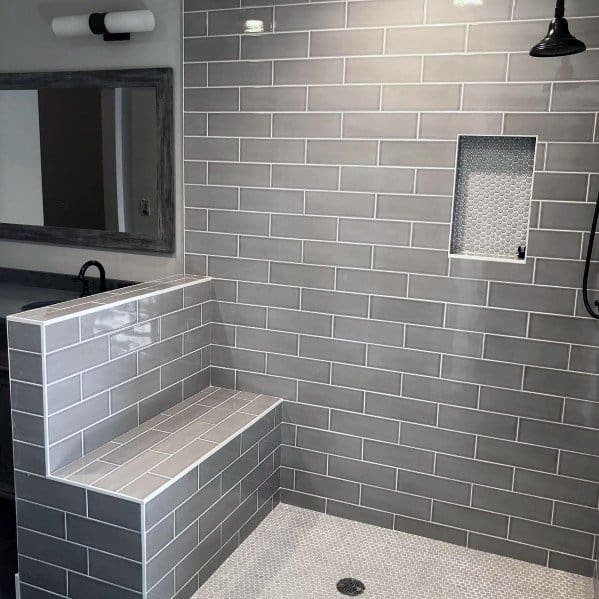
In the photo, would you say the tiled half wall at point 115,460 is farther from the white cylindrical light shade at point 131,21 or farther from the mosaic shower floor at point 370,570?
the white cylindrical light shade at point 131,21

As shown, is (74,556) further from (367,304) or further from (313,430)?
(367,304)

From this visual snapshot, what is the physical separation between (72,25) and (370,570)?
2566mm

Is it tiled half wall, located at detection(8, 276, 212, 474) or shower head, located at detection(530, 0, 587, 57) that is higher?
shower head, located at detection(530, 0, 587, 57)

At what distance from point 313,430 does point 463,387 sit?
676mm

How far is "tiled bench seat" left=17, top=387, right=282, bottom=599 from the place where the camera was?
1.90 metres

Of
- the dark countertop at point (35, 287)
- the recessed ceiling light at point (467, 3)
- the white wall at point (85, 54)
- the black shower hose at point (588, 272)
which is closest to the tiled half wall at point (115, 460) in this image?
the white wall at point (85, 54)

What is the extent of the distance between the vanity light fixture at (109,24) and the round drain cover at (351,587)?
91.7 inches

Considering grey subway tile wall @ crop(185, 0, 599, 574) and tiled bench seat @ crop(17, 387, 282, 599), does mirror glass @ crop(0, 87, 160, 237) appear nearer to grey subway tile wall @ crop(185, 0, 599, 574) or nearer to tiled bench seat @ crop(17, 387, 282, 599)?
grey subway tile wall @ crop(185, 0, 599, 574)

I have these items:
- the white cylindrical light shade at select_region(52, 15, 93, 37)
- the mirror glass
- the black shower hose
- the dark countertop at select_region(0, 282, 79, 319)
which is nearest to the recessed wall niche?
the black shower hose

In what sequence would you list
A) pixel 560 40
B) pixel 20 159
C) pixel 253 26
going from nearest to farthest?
Answer: pixel 560 40, pixel 253 26, pixel 20 159

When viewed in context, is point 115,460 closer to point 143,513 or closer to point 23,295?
point 143,513

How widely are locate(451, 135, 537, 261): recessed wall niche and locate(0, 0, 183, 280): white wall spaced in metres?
1.21

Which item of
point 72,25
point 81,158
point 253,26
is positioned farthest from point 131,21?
point 81,158

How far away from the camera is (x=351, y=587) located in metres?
2.24
